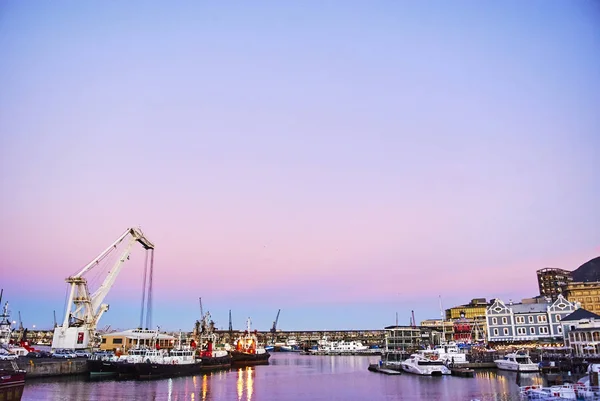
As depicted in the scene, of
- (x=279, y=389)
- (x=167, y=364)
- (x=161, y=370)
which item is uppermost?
(x=167, y=364)

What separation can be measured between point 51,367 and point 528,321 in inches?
3256

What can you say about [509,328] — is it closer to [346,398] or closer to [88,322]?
[346,398]

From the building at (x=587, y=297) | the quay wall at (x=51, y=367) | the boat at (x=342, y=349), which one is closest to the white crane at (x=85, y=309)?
the quay wall at (x=51, y=367)

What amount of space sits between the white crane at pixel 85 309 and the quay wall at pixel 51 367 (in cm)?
1386

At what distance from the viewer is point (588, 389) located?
3559 cm

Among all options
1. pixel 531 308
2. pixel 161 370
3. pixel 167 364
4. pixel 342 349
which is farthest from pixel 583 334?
pixel 342 349

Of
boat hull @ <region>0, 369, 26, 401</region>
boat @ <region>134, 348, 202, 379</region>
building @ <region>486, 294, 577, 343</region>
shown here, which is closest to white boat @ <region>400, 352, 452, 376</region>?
building @ <region>486, 294, 577, 343</region>

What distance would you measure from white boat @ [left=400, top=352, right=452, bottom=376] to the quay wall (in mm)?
49389

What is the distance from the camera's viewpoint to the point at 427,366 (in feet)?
227

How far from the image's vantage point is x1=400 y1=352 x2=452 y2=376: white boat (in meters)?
67.7

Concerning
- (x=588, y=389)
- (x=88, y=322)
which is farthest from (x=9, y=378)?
(x=88, y=322)

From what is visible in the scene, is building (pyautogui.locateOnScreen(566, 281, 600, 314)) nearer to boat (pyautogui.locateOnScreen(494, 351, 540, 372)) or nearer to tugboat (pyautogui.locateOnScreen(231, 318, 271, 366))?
boat (pyautogui.locateOnScreen(494, 351, 540, 372))

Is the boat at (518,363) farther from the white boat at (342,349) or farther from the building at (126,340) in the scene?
the white boat at (342,349)

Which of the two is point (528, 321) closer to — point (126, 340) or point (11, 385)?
point (126, 340)
